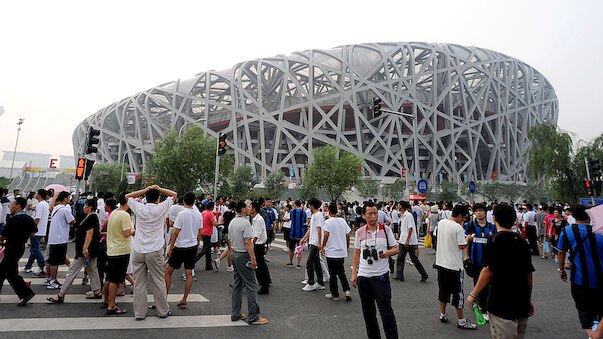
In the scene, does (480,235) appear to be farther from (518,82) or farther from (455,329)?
(518,82)

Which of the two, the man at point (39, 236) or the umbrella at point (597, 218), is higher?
the umbrella at point (597, 218)

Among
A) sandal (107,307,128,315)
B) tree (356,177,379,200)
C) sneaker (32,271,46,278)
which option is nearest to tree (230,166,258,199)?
tree (356,177,379,200)

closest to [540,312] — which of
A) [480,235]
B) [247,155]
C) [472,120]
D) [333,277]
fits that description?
[480,235]

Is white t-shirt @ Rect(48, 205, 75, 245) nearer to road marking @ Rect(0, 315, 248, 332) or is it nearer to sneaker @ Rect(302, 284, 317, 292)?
road marking @ Rect(0, 315, 248, 332)

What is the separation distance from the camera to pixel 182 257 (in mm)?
5902

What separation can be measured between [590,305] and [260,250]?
544 centimetres

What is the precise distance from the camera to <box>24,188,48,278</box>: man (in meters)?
7.70

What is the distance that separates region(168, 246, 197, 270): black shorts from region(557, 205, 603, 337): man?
18.3 feet

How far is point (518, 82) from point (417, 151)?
26630mm

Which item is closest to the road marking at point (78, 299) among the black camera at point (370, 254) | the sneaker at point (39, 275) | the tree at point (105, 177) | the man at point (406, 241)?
the sneaker at point (39, 275)

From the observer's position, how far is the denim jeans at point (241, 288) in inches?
195

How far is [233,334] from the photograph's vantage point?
14.7 feet

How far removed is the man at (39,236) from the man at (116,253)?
359cm

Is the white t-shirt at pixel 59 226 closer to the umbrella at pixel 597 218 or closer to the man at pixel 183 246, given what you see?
the man at pixel 183 246
